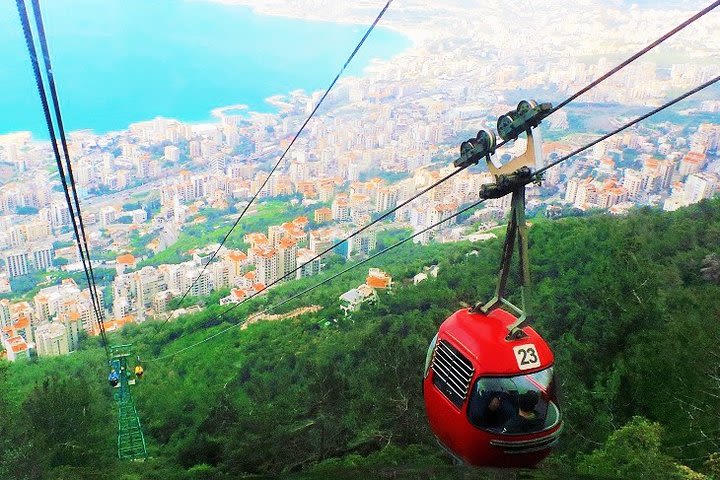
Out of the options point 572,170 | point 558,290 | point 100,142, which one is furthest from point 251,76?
point 558,290

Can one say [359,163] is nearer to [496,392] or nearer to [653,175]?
[653,175]

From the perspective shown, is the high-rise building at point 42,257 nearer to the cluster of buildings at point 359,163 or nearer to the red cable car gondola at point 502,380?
the cluster of buildings at point 359,163

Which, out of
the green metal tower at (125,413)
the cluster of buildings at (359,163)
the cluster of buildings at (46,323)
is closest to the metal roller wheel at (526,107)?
the green metal tower at (125,413)

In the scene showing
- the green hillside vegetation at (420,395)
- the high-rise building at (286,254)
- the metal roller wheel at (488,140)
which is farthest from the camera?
the high-rise building at (286,254)

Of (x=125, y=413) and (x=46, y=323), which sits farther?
(x=46, y=323)

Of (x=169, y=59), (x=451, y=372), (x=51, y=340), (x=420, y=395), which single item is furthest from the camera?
(x=169, y=59)

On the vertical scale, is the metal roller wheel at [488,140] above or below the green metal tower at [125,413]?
above

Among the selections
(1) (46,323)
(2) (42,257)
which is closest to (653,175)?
(1) (46,323)

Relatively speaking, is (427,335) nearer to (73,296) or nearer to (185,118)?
(73,296)
